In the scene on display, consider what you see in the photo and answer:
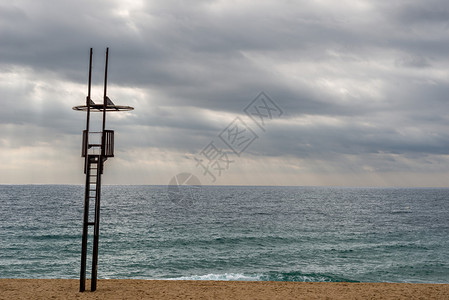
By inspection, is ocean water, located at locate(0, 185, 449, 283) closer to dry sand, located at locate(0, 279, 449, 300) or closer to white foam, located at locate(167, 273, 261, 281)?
white foam, located at locate(167, 273, 261, 281)

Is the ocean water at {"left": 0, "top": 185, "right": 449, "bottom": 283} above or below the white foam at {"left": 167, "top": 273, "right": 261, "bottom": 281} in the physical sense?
below

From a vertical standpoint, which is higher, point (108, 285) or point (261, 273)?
point (108, 285)

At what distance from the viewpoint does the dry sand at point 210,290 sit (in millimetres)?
15992

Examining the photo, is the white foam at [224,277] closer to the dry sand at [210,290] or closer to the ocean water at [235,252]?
the ocean water at [235,252]

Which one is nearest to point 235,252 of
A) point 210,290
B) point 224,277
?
point 224,277

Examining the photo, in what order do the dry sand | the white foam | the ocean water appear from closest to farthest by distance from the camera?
1. the dry sand
2. the white foam
3. the ocean water

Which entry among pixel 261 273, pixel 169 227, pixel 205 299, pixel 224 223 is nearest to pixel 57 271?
pixel 261 273

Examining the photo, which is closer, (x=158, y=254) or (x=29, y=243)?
(x=158, y=254)

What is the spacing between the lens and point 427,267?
31562 millimetres

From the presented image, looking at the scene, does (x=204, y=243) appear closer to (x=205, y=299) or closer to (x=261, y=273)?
(x=261, y=273)

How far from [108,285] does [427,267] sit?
84.1 ft

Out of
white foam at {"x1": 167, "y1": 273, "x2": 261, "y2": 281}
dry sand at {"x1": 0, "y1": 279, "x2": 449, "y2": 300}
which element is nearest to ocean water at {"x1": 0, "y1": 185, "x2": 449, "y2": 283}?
white foam at {"x1": 167, "y1": 273, "x2": 261, "y2": 281}

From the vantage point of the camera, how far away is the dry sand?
15992 mm

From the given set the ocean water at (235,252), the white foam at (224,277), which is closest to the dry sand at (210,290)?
the white foam at (224,277)
